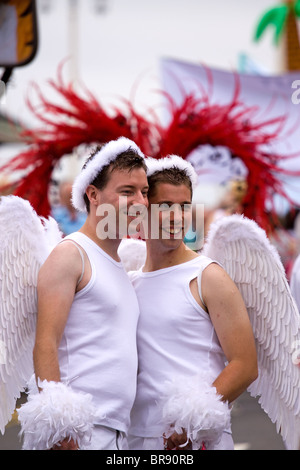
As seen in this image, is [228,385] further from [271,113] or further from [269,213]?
[271,113]

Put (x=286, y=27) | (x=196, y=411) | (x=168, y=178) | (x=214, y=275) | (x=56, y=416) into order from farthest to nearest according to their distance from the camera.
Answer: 1. (x=286, y=27)
2. (x=168, y=178)
3. (x=214, y=275)
4. (x=196, y=411)
5. (x=56, y=416)

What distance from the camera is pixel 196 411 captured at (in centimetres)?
230

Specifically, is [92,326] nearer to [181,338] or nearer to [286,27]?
[181,338]

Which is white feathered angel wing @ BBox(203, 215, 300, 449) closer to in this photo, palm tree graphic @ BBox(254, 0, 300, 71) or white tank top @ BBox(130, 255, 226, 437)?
white tank top @ BBox(130, 255, 226, 437)

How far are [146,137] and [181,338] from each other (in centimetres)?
206

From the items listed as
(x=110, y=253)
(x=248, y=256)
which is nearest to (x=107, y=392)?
(x=110, y=253)

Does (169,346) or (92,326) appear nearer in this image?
(92,326)

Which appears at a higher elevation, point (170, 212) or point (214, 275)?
point (170, 212)

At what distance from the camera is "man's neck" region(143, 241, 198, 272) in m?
2.66

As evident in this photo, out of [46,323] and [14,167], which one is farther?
[14,167]

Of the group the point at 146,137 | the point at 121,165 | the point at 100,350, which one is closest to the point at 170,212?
the point at 121,165

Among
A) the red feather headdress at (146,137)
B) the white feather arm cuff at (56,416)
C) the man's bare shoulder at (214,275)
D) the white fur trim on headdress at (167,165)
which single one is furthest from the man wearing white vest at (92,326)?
the red feather headdress at (146,137)
